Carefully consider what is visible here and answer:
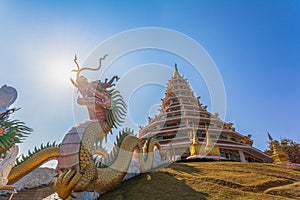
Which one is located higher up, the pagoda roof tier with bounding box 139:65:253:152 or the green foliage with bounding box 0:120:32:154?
the pagoda roof tier with bounding box 139:65:253:152

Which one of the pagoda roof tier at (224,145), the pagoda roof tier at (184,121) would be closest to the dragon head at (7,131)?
the pagoda roof tier at (224,145)

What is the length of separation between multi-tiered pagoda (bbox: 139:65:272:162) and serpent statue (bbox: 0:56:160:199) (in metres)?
11.8

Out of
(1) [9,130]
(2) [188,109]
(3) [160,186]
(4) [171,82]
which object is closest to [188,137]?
(2) [188,109]

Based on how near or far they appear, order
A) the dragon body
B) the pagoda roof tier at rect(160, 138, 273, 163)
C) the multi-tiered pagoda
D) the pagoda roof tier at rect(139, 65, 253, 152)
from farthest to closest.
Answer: the pagoda roof tier at rect(139, 65, 253, 152), the multi-tiered pagoda, the pagoda roof tier at rect(160, 138, 273, 163), the dragon body

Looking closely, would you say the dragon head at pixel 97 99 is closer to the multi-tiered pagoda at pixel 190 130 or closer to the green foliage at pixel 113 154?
the green foliage at pixel 113 154

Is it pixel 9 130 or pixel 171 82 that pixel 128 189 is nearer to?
pixel 9 130

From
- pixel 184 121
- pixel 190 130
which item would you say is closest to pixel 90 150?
pixel 190 130

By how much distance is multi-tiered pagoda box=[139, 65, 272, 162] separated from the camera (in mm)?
20862

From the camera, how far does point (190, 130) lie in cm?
2125

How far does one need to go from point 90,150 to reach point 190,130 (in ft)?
52.1

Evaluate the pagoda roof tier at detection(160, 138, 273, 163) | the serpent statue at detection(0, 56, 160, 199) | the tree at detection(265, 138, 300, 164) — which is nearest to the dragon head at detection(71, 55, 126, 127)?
the serpent statue at detection(0, 56, 160, 199)

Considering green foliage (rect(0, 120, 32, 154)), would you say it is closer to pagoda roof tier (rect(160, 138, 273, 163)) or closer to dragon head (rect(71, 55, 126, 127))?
dragon head (rect(71, 55, 126, 127))

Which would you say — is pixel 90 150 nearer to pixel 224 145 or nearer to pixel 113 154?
pixel 113 154

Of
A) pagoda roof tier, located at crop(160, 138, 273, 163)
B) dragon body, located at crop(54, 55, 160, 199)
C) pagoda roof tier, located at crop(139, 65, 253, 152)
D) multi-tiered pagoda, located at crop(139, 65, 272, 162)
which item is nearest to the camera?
dragon body, located at crop(54, 55, 160, 199)
